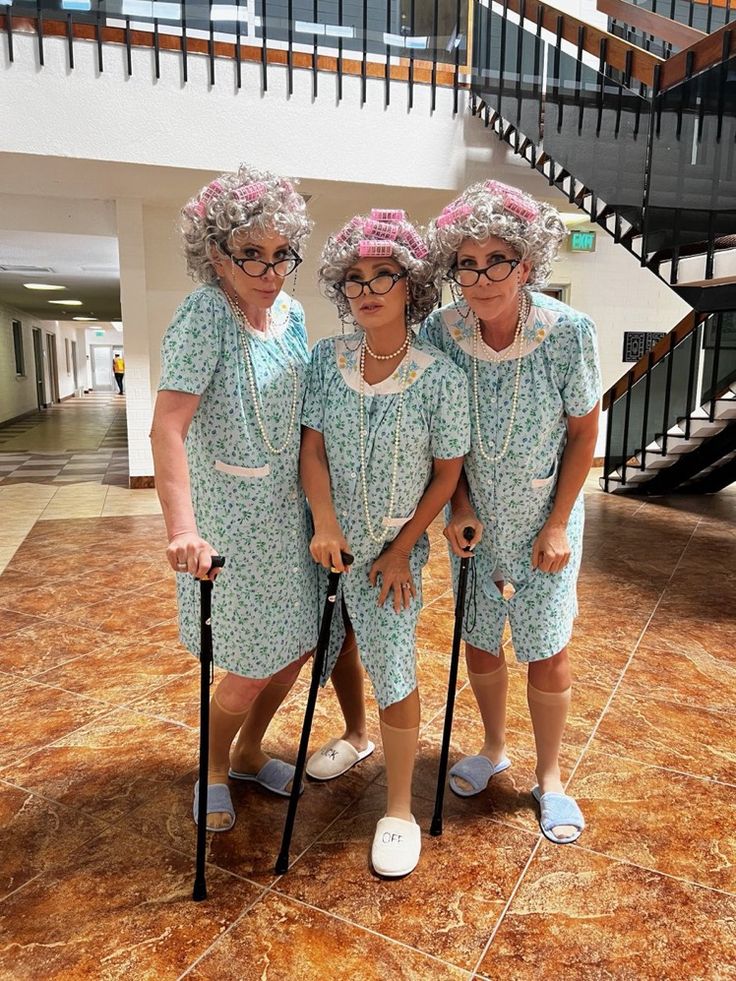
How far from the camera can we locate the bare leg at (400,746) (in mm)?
1842

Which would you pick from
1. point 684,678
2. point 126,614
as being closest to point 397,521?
point 684,678

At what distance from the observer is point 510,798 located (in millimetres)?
2141

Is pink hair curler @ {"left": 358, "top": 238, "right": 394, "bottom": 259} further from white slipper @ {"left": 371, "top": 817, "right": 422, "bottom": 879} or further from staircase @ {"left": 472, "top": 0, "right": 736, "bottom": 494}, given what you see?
staircase @ {"left": 472, "top": 0, "right": 736, "bottom": 494}

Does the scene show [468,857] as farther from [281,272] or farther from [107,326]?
[107,326]

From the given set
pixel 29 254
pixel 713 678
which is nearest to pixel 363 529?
pixel 713 678

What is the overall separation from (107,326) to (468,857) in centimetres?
3073

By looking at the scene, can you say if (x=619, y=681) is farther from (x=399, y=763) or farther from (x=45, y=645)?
(x=45, y=645)

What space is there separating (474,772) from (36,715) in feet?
5.11

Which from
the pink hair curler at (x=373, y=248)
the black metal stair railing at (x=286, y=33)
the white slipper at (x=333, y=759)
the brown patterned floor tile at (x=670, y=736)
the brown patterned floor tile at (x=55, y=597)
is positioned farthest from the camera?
the black metal stair railing at (x=286, y=33)

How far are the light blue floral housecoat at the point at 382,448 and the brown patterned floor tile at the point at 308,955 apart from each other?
1.67 feet

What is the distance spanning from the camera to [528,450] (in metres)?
1.79

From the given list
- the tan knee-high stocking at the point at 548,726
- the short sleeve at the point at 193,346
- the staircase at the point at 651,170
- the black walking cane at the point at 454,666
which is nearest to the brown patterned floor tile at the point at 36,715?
the black walking cane at the point at 454,666

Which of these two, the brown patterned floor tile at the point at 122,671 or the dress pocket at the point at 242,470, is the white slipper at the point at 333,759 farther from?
the dress pocket at the point at 242,470

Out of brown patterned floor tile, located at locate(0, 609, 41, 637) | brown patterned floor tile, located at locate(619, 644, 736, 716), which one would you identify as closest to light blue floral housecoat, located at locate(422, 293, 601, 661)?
brown patterned floor tile, located at locate(619, 644, 736, 716)
